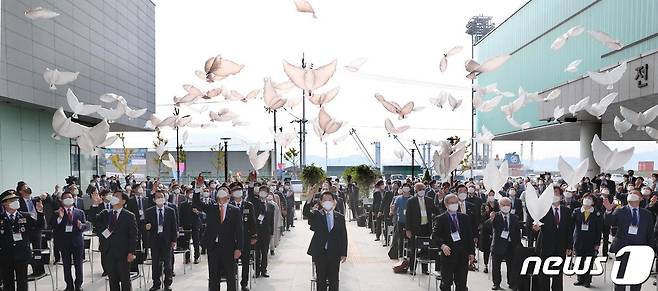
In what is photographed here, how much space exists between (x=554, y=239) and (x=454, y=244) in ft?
5.00

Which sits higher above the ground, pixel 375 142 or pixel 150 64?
pixel 150 64

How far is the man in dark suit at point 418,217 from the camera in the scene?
11.7 meters

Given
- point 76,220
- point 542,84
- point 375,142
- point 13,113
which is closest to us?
point 76,220

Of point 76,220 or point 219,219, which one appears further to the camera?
point 76,220

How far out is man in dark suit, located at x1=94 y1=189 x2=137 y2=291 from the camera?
899 centimetres

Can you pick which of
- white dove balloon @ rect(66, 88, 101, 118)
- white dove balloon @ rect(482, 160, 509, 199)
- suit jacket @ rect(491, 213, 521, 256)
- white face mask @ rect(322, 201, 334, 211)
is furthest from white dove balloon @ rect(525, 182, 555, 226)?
white dove balloon @ rect(66, 88, 101, 118)

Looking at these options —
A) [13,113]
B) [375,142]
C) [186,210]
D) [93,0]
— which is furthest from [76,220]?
[375,142]

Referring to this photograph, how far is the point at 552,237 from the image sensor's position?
912 cm

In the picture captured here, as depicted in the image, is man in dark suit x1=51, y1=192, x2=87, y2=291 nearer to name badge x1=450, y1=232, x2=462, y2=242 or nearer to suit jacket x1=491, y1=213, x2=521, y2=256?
name badge x1=450, y1=232, x2=462, y2=242

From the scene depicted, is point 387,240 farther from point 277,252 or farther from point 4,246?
point 4,246

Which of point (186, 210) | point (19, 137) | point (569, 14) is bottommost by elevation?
point (186, 210)

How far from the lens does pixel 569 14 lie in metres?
34.9

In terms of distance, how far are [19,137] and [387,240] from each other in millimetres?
19534

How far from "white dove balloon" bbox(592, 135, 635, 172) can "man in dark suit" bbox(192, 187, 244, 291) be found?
6970 mm
